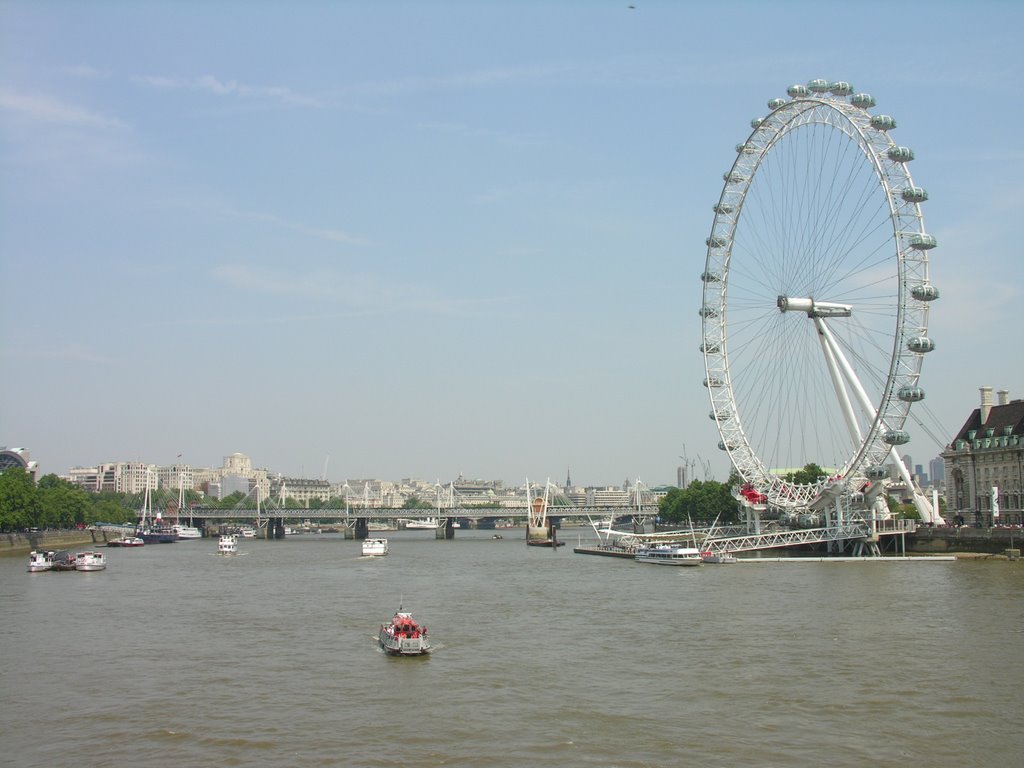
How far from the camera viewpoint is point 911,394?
210ft

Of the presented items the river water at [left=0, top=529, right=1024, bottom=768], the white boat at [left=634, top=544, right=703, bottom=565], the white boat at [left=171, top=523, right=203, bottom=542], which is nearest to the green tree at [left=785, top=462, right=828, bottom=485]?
the white boat at [left=634, top=544, right=703, bottom=565]

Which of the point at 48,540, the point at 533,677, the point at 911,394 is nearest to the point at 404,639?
the point at 533,677

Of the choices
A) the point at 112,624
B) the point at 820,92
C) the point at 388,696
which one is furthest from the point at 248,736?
the point at 820,92

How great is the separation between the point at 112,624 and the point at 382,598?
1382 centimetres

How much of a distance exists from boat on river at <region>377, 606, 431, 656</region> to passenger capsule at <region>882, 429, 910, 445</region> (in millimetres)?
39262

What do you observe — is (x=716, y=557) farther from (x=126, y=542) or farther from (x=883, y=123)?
(x=126, y=542)

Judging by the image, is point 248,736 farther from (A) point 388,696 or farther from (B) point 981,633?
(B) point 981,633

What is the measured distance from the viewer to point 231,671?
105ft

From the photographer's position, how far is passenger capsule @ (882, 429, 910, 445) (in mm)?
64562

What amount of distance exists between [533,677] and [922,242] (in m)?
44.7

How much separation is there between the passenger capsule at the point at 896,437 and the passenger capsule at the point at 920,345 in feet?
16.4

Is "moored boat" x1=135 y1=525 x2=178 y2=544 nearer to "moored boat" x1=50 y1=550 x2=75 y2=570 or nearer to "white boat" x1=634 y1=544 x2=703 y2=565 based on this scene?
"moored boat" x1=50 y1=550 x2=75 y2=570

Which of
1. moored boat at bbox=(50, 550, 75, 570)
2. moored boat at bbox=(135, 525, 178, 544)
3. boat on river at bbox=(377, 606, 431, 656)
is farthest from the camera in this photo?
moored boat at bbox=(135, 525, 178, 544)

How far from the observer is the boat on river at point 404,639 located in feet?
111
